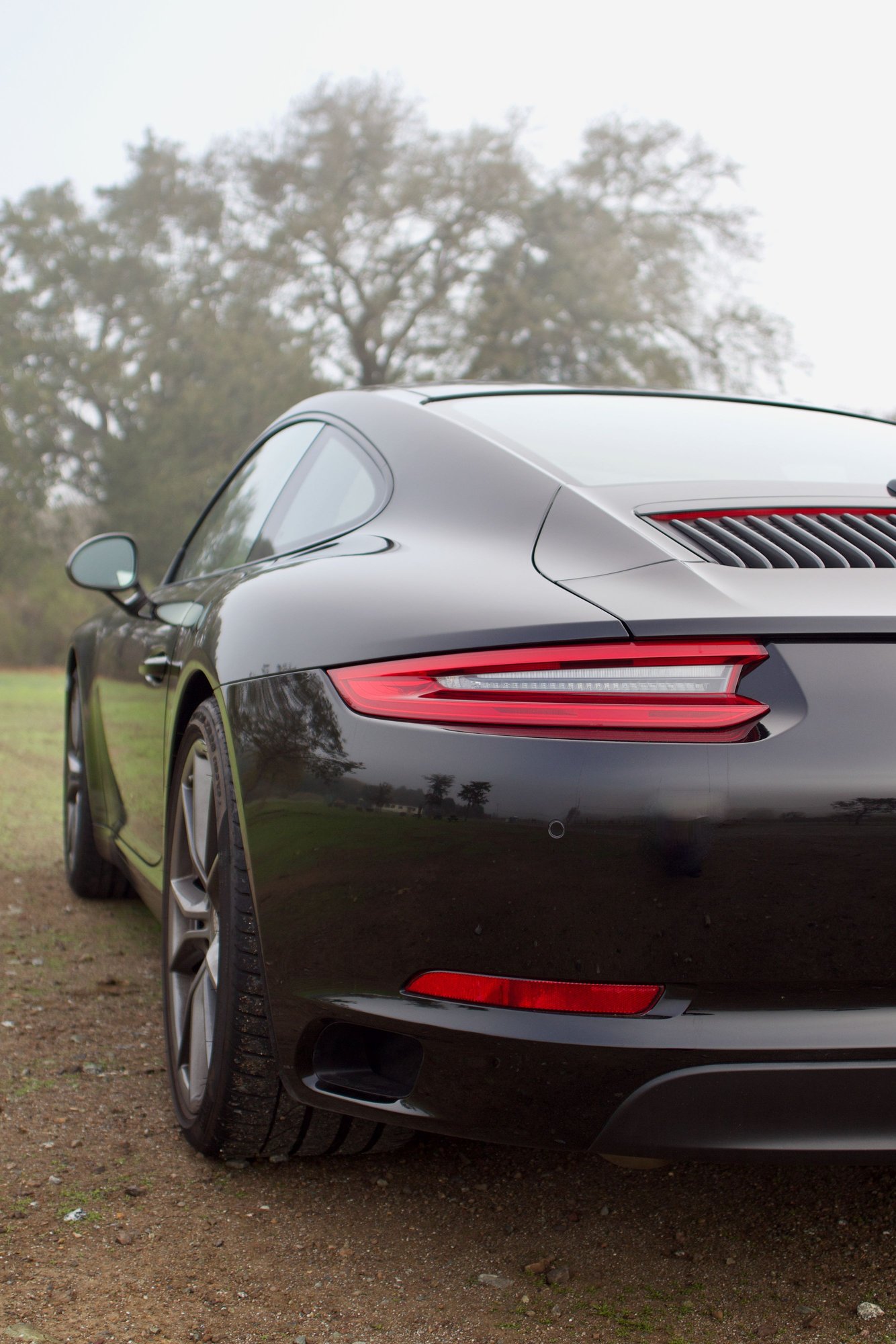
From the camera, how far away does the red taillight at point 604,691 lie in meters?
1.53

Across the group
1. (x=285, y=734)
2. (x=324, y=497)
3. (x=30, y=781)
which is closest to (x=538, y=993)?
(x=285, y=734)

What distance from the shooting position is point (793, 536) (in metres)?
1.79

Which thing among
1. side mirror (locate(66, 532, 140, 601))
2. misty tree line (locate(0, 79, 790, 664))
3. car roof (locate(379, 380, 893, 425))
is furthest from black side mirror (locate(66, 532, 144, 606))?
misty tree line (locate(0, 79, 790, 664))

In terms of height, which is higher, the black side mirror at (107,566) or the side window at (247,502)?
the side window at (247,502)

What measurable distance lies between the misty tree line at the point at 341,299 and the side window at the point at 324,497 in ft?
94.4

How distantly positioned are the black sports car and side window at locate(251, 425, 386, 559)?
0.72 ft

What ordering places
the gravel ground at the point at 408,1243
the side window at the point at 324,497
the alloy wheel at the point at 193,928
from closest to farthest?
the gravel ground at the point at 408,1243 → the alloy wheel at the point at 193,928 → the side window at the point at 324,497

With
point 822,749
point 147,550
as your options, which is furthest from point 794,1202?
point 147,550

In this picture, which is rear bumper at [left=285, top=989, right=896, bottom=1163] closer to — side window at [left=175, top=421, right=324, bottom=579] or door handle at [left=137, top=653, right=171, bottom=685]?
door handle at [left=137, top=653, right=171, bottom=685]

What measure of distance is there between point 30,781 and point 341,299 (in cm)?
2725

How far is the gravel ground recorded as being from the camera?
182 cm

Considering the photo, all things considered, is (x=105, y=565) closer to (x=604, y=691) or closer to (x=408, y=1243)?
(x=408, y=1243)

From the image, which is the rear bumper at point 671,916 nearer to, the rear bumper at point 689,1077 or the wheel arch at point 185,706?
the rear bumper at point 689,1077

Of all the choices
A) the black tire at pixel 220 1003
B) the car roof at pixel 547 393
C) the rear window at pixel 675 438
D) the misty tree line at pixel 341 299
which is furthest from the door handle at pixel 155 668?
the misty tree line at pixel 341 299
